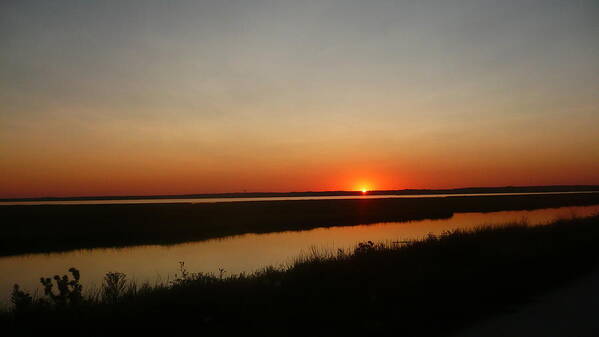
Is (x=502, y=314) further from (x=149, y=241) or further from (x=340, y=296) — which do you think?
(x=149, y=241)

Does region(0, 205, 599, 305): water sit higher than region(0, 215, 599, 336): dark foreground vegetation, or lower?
lower

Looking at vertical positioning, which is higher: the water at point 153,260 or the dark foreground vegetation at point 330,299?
the dark foreground vegetation at point 330,299

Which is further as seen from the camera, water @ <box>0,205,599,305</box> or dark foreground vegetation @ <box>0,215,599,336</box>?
water @ <box>0,205,599,305</box>

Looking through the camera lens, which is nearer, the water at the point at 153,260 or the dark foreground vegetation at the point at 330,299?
the dark foreground vegetation at the point at 330,299

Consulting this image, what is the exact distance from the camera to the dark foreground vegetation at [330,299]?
5930 millimetres

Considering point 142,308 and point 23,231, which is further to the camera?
point 23,231

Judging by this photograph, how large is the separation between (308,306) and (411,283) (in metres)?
2.29

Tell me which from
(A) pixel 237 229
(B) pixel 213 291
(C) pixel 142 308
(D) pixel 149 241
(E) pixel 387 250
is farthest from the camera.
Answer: (A) pixel 237 229

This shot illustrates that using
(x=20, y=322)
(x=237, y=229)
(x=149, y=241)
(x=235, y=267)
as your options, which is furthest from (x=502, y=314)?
(x=237, y=229)

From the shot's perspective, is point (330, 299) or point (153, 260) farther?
point (153, 260)

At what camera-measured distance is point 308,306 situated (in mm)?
6848

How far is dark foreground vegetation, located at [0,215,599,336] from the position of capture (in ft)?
19.5

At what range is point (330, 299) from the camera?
23.5 feet

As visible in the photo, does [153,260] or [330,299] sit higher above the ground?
[330,299]
